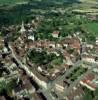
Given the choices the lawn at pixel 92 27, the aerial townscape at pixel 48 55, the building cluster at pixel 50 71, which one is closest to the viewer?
the building cluster at pixel 50 71

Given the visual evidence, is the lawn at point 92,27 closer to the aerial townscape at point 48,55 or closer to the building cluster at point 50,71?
the aerial townscape at point 48,55

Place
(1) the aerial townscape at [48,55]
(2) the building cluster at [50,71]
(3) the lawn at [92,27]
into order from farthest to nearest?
(3) the lawn at [92,27] → (1) the aerial townscape at [48,55] → (2) the building cluster at [50,71]

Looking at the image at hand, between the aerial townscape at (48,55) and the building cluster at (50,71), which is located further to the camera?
the aerial townscape at (48,55)

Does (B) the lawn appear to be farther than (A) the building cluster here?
Yes

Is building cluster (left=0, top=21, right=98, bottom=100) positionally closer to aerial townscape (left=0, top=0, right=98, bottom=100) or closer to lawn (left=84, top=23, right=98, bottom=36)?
aerial townscape (left=0, top=0, right=98, bottom=100)

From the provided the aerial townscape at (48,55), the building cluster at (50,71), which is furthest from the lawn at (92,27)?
the building cluster at (50,71)

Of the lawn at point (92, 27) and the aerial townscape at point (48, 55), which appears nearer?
the aerial townscape at point (48, 55)

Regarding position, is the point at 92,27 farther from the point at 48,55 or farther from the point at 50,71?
the point at 50,71

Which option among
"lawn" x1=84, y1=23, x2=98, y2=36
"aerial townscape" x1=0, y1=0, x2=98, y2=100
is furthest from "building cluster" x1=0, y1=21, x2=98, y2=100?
"lawn" x1=84, y1=23, x2=98, y2=36

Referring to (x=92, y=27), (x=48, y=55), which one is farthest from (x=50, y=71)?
(x=92, y=27)

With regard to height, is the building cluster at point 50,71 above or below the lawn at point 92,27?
above
